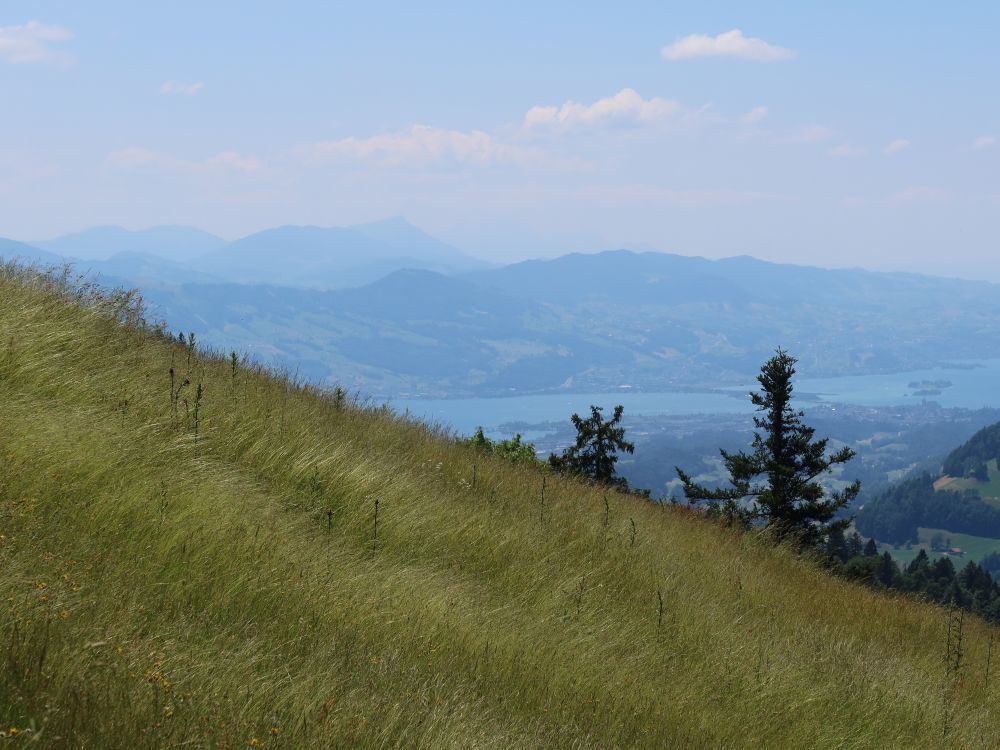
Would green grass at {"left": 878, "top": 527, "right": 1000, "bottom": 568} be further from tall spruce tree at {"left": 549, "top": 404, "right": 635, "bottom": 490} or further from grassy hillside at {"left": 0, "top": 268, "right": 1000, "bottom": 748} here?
grassy hillside at {"left": 0, "top": 268, "right": 1000, "bottom": 748}

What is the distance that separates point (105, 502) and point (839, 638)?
6.61 meters

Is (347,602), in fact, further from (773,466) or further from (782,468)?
(782,468)

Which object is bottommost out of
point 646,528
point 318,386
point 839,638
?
point 839,638

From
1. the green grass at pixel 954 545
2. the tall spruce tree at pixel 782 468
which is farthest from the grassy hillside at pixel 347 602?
the green grass at pixel 954 545

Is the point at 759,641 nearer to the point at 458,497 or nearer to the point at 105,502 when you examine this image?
the point at 458,497

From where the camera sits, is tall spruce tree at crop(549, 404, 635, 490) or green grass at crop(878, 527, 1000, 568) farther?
green grass at crop(878, 527, 1000, 568)

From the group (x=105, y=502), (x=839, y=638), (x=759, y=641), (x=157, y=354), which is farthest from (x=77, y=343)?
(x=839, y=638)

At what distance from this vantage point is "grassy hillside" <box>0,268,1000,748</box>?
11.1 feet

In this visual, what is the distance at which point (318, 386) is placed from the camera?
1184 cm

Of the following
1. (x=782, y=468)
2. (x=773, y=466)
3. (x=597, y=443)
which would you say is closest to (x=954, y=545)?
(x=782, y=468)

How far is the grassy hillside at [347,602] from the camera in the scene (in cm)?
Result: 338

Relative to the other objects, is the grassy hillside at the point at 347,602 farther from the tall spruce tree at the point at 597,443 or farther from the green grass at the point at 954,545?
the green grass at the point at 954,545

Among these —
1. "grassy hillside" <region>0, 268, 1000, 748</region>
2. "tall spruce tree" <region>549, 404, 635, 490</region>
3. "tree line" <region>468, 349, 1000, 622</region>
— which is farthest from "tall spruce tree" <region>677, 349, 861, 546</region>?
"grassy hillside" <region>0, 268, 1000, 748</region>

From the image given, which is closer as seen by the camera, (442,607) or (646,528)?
(442,607)
